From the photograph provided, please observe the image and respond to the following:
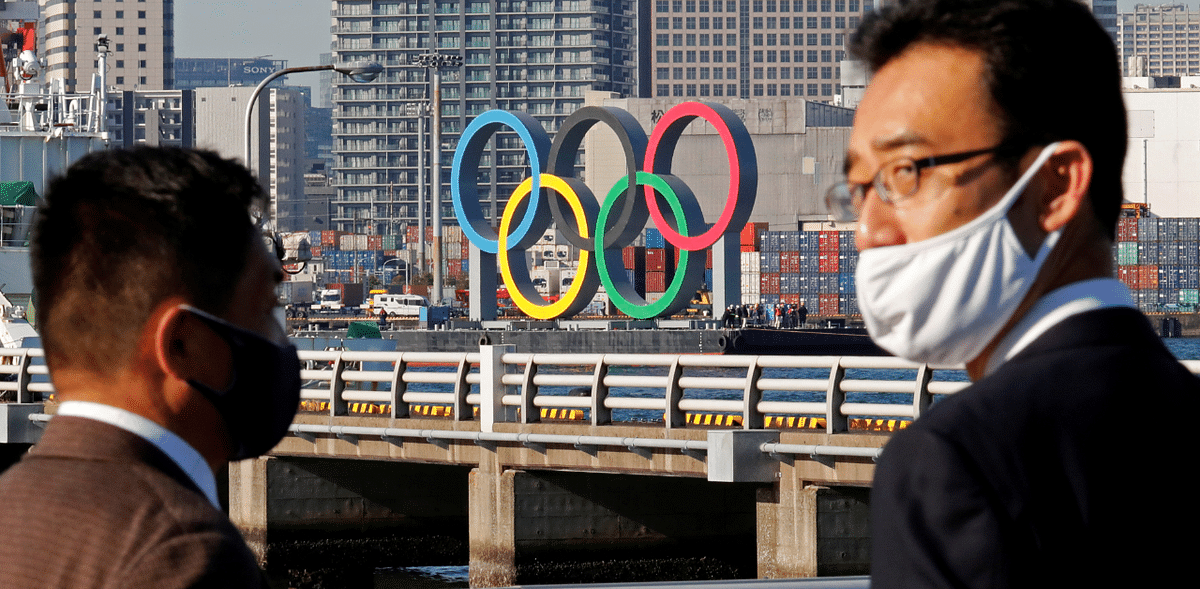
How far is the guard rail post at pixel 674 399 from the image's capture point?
14.1 metres

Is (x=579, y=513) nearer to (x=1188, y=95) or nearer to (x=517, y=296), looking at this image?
(x=517, y=296)

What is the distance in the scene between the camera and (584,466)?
1492 centimetres

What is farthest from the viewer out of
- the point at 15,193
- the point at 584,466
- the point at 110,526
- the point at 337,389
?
the point at 15,193

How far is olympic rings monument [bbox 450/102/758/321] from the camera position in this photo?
49.9m

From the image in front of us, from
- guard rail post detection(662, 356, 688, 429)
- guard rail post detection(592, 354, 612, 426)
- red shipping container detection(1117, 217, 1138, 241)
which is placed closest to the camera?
guard rail post detection(662, 356, 688, 429)

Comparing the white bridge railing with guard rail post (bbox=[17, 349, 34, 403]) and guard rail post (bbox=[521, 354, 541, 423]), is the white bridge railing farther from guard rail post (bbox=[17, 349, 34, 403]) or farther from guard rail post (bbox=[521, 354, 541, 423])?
guard rail post (bbox=[17, 349, 34, 403])

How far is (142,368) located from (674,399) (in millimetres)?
12237

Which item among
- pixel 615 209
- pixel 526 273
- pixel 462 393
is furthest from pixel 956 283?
pixel 615 209

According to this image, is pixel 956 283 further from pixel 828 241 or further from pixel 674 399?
pixel 828 241

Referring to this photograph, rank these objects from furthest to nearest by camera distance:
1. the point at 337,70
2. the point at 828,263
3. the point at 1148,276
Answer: the point at 1148,276 → the point at 828,263 → the point at 337,70

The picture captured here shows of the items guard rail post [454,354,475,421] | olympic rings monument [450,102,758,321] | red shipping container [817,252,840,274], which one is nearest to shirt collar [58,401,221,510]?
guard rail post [454,354,475,421]

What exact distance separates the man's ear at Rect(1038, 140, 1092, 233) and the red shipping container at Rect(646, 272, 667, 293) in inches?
4007

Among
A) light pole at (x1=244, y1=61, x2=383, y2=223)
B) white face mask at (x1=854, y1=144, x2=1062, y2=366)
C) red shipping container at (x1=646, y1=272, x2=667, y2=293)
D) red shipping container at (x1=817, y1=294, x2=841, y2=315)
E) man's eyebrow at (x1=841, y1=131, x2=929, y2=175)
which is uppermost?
light pole at (x1=244, y1=61, x2=383, y2=223)

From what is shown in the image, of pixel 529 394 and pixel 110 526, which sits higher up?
pixel 110 526
